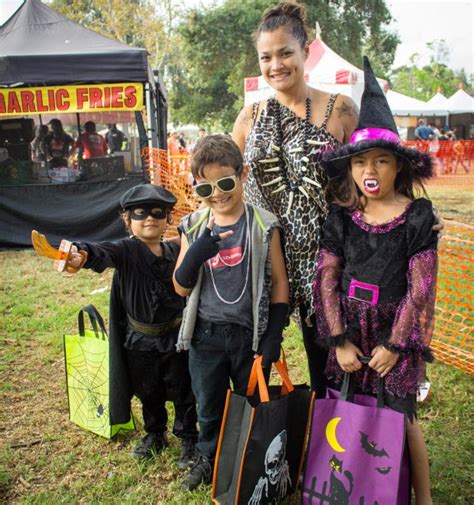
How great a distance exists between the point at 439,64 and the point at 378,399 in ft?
279

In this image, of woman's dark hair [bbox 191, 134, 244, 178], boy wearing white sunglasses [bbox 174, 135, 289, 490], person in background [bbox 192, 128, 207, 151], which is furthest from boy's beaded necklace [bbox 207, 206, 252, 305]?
person in background [bbox 192, 128, 207, 151]

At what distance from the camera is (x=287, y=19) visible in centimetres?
225

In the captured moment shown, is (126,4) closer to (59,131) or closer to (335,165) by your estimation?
(59,131)

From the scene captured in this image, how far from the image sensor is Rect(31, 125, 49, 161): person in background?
30.7ft

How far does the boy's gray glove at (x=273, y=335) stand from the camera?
7.06ft

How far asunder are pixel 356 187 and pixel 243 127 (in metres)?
0.63

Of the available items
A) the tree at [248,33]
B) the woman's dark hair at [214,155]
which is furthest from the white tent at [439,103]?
the woman's dark hair at [214,155]

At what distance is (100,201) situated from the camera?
26.2ft

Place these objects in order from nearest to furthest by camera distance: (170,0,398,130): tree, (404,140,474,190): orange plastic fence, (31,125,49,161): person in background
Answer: (31,125,49,161): person in background, (404,140,474,190): orange plastic fence, (170,0,398,130): tree

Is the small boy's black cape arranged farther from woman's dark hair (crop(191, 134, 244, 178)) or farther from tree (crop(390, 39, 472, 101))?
tree (crop(390, 39, 472, 101))

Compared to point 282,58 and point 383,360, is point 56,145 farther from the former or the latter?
point 383,360

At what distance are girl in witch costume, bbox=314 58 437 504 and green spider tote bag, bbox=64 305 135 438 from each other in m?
1.42

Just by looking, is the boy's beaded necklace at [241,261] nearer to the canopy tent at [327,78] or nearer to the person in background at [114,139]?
the person in background at [114,139]

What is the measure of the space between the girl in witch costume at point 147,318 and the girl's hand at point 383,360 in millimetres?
1075
